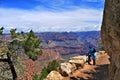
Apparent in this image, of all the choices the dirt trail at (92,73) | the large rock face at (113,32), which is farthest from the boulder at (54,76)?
the large rock face at (113,32)

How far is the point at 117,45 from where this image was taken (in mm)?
15164

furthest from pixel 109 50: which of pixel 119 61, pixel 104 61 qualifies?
pixel 104 61

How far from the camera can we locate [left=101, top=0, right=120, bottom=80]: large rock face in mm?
14394

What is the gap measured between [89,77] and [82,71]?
224cm

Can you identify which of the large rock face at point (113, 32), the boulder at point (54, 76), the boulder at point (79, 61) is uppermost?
the large rock face at point (113, 32)

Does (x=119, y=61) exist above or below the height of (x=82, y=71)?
above

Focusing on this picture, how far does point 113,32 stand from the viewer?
1478cm

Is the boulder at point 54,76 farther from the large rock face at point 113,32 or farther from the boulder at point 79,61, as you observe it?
the large rock face at point 113,32

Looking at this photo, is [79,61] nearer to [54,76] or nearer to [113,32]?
[54,76]

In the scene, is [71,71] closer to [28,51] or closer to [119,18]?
[119,18]

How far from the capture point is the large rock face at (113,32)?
1439 centimetres

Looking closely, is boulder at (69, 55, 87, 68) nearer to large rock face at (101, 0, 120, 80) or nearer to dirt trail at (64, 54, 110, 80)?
dirt trail at (64, 54, 110, 80)

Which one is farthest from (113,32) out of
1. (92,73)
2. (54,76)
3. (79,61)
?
(79,61)

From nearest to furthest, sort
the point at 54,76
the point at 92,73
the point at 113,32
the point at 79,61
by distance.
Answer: the point at 113,32, the point at 54,76, the point at 92,73, the point at 79,61
